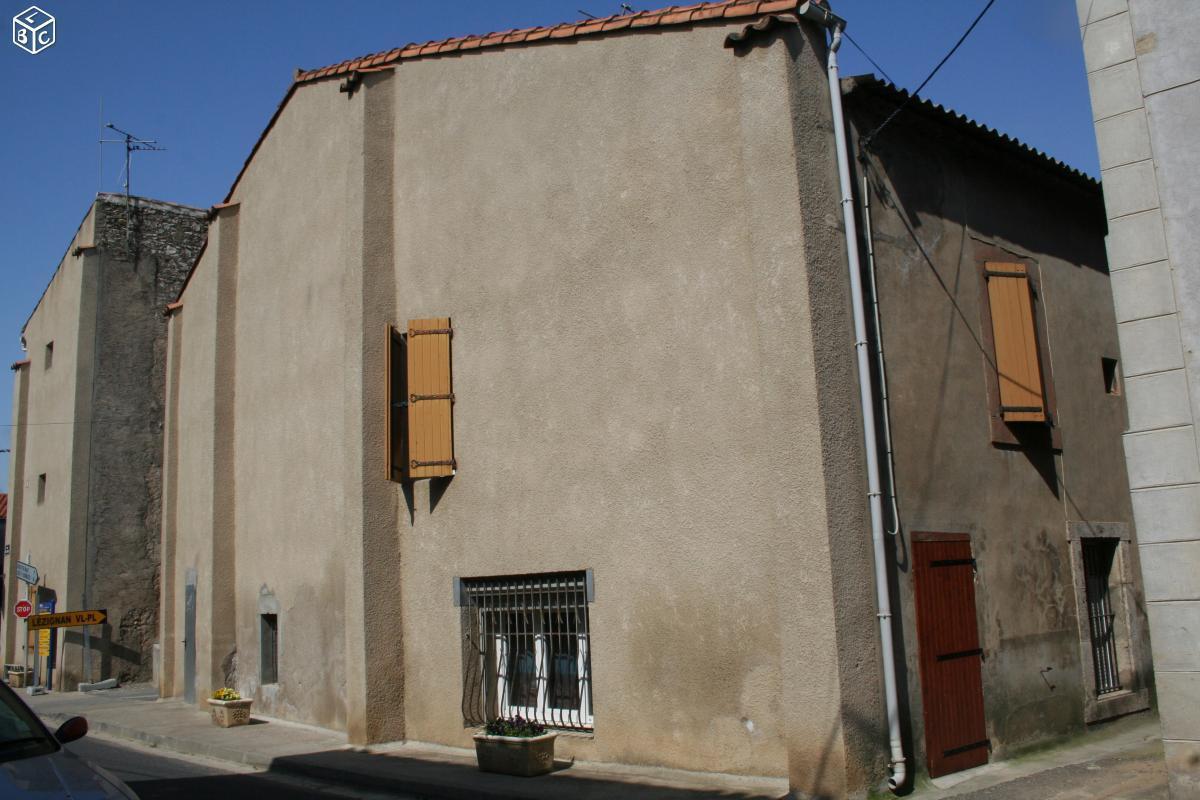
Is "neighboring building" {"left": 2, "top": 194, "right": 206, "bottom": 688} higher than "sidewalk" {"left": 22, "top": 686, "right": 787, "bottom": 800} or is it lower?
higher

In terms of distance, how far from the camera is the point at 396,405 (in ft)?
34.7

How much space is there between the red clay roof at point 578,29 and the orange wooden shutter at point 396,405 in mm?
3153

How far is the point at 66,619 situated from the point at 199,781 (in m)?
11.7

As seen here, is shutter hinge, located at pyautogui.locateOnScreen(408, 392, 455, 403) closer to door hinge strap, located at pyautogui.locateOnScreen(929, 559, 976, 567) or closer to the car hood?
door hinge strap, located at pyautogui.locateOnScreen(929, 559, 976, 567)

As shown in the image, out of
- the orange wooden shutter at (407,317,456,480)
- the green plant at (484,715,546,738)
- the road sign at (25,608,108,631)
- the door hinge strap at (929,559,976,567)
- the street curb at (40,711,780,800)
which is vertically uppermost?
the orange wooden shutter at (407,317,456,480)

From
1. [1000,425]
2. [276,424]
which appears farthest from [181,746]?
[1000,425]

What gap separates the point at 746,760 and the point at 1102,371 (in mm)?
6541

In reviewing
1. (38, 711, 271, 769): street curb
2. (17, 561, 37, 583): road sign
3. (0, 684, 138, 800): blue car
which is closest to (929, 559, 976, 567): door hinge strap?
(0, 684, 138, 800): blue car

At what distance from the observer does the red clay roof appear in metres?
8.14

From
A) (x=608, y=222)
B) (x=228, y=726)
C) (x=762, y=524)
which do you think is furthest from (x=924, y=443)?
(x=228, y=726)

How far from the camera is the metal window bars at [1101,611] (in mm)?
10094

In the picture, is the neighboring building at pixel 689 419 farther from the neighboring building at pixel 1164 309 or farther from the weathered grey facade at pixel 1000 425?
the neighboring building at pixel 1164 309

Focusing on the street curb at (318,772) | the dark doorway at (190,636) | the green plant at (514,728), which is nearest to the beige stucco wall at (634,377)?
the green plant at (514,728)

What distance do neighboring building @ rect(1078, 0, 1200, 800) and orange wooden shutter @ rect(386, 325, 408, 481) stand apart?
6.79m
